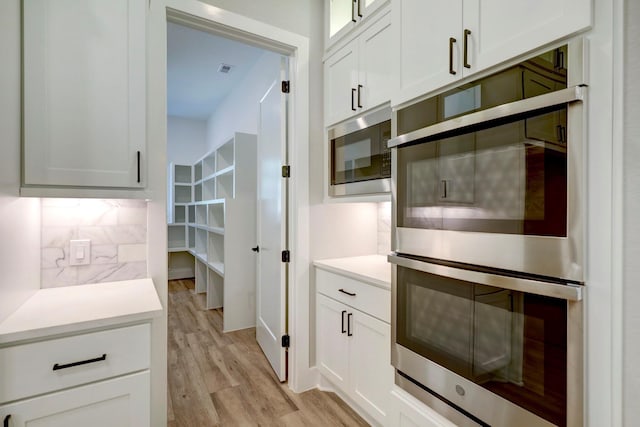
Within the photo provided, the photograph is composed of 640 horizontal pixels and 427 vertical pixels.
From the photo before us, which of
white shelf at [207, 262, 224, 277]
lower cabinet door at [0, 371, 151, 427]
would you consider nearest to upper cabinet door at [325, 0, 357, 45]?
lower cabinet door at [0, 371, 151, 427]

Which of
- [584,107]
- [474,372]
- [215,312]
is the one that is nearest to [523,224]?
[584,107]

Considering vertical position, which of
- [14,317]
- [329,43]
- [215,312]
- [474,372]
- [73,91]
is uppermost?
[329,43]

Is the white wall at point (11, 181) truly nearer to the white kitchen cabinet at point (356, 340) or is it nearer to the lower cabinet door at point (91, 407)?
the lower cabinet door at point (91, 407)

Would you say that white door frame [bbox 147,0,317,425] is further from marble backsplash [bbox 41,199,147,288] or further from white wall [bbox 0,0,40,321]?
white wall [bbox 0,0,40,321]

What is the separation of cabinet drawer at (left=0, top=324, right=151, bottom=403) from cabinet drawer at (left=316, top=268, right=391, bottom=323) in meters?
1.04

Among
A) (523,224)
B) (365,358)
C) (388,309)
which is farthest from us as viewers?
(365,358)

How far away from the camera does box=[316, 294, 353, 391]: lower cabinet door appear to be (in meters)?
1.88

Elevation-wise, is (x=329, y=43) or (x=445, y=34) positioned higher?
(x=329, y=43)

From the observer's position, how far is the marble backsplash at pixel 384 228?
2.31m

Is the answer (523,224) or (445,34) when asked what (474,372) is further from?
(445,34)

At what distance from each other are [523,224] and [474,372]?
0.52 meters

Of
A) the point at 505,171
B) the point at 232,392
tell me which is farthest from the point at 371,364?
the point at 505,171

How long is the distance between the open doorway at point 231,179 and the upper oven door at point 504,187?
48.2 inches

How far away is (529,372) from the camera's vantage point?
904 millimetres
